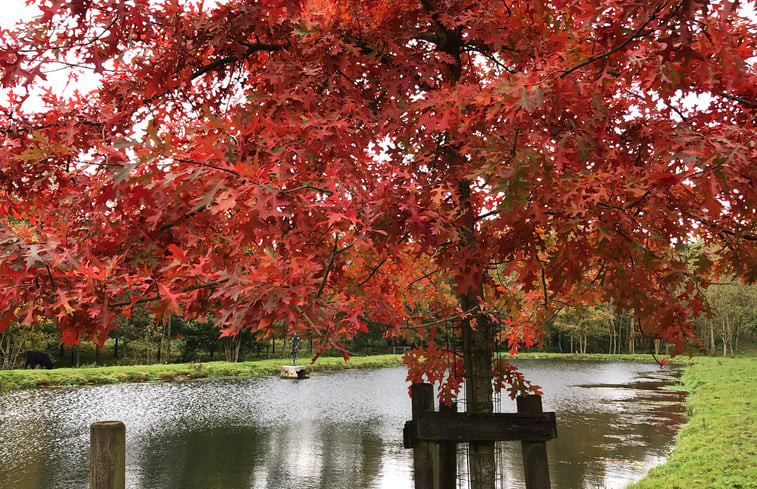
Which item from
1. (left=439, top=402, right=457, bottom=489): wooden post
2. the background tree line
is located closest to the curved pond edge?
the background tree line

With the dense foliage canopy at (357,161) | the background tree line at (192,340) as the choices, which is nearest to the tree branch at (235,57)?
the dense foliage canopy at (357,161)

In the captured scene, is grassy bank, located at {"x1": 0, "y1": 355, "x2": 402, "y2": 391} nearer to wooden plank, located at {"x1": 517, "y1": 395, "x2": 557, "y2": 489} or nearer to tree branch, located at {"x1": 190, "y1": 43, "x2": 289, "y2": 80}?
wooden plank, located at {"x1": 517, "y1": 395, "x2": 557, "y2": 489}

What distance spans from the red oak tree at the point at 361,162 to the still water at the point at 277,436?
8.40 ft

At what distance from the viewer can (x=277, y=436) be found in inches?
453

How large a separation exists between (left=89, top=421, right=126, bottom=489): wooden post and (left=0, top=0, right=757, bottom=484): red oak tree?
0.64 meters

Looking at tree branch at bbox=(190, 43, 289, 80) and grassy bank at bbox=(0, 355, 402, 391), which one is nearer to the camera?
tree branch at bbox=(190, 43, 289, 80)

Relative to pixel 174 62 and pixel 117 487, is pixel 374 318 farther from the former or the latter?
pixel 174 62

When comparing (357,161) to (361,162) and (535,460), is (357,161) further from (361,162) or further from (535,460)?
(535,460)

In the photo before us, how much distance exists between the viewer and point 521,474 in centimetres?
845

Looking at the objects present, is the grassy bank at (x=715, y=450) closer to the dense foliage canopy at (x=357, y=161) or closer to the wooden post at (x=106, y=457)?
the dense foliage canopy at (x=357, y=161)

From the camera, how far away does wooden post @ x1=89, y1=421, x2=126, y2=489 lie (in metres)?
2.70

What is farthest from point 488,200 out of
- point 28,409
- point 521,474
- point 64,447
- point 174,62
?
point 28,409

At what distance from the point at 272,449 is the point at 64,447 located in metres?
4.16

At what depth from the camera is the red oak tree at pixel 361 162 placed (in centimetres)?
228
